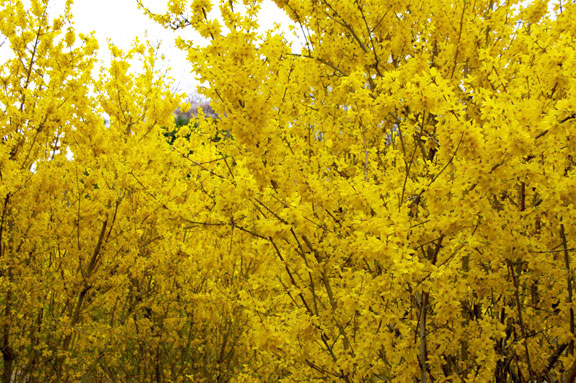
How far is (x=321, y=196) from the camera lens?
9.98 ft

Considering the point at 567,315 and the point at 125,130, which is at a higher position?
the point at 125,130

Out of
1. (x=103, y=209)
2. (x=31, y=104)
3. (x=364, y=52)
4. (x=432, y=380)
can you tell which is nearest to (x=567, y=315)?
(x=432, y=380)

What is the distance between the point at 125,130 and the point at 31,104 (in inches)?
42.9

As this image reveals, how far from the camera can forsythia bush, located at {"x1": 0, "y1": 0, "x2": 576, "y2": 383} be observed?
257 centimetres

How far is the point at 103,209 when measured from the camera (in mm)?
5375

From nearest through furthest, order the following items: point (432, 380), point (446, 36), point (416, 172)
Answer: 1. point (432, 380)
2. point (416, 172)
3. point (446, 36)

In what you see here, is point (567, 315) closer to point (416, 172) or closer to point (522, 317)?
point (522, 317)

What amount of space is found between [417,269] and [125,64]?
17.0 ft

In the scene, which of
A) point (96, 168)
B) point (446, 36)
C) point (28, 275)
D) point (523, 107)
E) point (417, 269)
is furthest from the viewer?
point (96, 168)

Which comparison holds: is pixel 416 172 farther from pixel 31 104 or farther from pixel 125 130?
pixel 31 104

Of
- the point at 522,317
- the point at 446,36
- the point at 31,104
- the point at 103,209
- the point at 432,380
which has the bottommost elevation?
the point at 432,380

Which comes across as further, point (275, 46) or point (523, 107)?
point (275, 46)

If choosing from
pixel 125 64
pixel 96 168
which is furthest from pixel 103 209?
pixel 125 64

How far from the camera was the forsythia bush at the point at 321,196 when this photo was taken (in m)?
2.57
